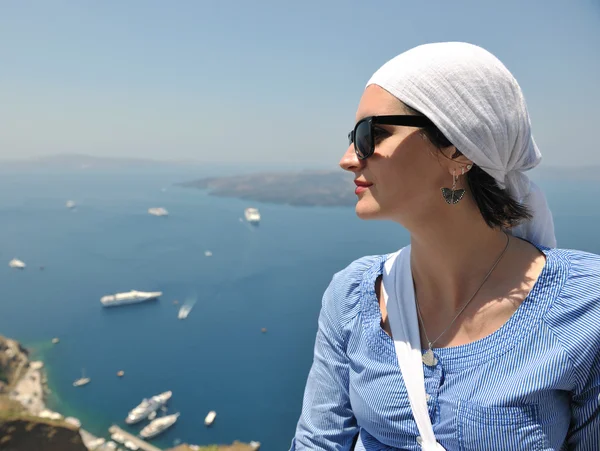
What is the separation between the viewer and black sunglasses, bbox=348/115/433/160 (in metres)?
0.46

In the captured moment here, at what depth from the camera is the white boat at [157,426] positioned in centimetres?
1059

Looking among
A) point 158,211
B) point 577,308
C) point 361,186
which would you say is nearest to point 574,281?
point 577,308

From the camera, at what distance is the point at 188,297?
53.0 ft

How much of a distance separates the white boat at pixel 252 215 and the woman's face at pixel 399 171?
911 inches

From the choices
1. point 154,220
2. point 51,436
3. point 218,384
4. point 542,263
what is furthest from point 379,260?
point 154,220

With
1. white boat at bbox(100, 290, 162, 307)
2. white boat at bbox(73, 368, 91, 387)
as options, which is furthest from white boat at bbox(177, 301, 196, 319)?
white boat at bbox(73, 368, 91, 387)

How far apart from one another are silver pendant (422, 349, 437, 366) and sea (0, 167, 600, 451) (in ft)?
36.2

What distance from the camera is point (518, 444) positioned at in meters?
0.39

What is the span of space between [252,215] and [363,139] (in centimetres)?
2384

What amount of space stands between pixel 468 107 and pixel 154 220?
83.2ft

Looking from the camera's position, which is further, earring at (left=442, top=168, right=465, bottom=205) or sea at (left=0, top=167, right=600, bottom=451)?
sea at (left=0, top=167, right=600, bottom=451)

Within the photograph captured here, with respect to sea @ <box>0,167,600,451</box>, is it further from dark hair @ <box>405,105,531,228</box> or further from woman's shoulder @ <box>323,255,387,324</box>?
dark hair @ <box>405,105,531,228</box>

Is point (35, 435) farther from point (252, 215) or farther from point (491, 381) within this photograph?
point (252, 215)

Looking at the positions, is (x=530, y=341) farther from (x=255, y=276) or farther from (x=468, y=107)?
(x=255, y=276)
